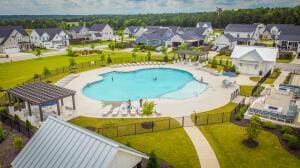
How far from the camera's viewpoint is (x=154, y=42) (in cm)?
7500

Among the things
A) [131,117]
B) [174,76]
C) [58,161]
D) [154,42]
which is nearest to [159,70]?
[174,76]

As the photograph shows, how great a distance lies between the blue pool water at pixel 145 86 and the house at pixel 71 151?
2111cm

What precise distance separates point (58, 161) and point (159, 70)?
1502 inches

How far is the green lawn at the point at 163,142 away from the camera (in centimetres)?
1752

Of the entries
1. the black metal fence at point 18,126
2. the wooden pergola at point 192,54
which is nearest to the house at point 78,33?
the wooden pergola at point 192,54

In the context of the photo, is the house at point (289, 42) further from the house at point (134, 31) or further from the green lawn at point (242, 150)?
the house at point (134, 31)

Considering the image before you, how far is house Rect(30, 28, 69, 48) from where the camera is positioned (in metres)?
79.2

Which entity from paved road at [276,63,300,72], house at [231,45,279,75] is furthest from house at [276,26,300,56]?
house at [231,45,279,75]

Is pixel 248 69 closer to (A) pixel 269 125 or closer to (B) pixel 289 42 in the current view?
(A) pixel 269 125

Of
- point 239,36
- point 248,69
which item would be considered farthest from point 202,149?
point 239,36

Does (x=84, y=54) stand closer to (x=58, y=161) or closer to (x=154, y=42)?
(x=154, y=42)

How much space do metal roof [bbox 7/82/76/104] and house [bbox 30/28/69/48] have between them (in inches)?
2279

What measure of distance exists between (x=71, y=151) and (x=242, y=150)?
13386 millimetres

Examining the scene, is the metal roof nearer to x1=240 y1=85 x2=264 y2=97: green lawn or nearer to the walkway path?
the walkway path
